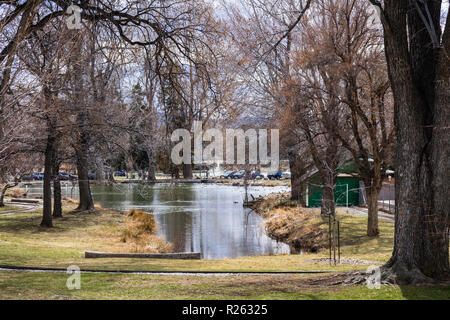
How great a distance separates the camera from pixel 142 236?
2158 cm

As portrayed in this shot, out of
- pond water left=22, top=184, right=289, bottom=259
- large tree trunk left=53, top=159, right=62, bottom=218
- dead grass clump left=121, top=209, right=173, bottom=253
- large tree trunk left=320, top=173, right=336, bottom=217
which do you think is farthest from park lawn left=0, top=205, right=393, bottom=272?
pond water left=22, top=184, right=289, bottom=259

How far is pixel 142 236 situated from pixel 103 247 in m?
3.00

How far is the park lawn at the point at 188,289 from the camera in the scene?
23.6 feet

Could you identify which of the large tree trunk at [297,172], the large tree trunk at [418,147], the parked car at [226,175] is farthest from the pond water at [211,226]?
the parked car at [226,175]

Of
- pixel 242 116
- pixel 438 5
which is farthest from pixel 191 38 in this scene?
pixel 242 116

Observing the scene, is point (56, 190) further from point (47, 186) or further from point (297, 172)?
point (297, 172)

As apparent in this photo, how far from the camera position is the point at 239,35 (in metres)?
23.7

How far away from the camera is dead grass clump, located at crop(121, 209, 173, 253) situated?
18736 mm

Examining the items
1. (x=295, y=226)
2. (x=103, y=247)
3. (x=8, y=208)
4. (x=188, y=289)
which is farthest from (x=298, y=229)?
(x=8, y=208)

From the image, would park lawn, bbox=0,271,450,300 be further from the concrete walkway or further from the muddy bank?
the concrete walkway

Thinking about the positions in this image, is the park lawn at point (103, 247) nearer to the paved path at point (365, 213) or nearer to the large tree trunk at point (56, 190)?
the large tree trunk at point (56, 190)

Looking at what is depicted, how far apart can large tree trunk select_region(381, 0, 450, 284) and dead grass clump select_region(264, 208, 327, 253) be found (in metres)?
11.6
